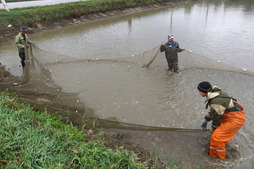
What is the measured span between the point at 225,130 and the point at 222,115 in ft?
0.91

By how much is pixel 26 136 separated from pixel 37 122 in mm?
534

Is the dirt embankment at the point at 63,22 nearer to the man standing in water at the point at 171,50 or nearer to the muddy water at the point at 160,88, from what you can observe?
the muddy water at the point at 160,88

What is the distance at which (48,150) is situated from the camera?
2537mm

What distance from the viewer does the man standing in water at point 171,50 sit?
585 centimetres

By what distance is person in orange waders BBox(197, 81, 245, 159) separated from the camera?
2725mm

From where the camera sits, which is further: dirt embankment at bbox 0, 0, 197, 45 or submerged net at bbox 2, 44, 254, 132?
dirt embankment at bbox 0, 0, 197, 45

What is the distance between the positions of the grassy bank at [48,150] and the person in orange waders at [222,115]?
1.36 m

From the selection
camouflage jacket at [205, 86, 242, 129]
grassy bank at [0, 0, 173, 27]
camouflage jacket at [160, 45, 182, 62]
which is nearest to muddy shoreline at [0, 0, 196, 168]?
grassy bank at [0, 0, 173, 27]

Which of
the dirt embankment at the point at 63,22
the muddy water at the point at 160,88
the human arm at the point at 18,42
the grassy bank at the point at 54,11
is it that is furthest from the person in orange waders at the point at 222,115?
the grassy bank at the point at 54,11

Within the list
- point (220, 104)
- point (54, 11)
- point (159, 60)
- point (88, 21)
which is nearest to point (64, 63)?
A: point (159, 60)

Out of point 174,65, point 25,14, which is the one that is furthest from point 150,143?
point 25,14

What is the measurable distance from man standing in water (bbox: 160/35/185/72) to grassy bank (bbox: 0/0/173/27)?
12.5m

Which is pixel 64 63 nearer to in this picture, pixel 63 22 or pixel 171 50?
pixel 171 50

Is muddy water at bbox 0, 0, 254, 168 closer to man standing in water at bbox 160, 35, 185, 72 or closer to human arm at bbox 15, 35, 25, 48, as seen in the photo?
man standing in water at bbox 160, 35, 185, 72
